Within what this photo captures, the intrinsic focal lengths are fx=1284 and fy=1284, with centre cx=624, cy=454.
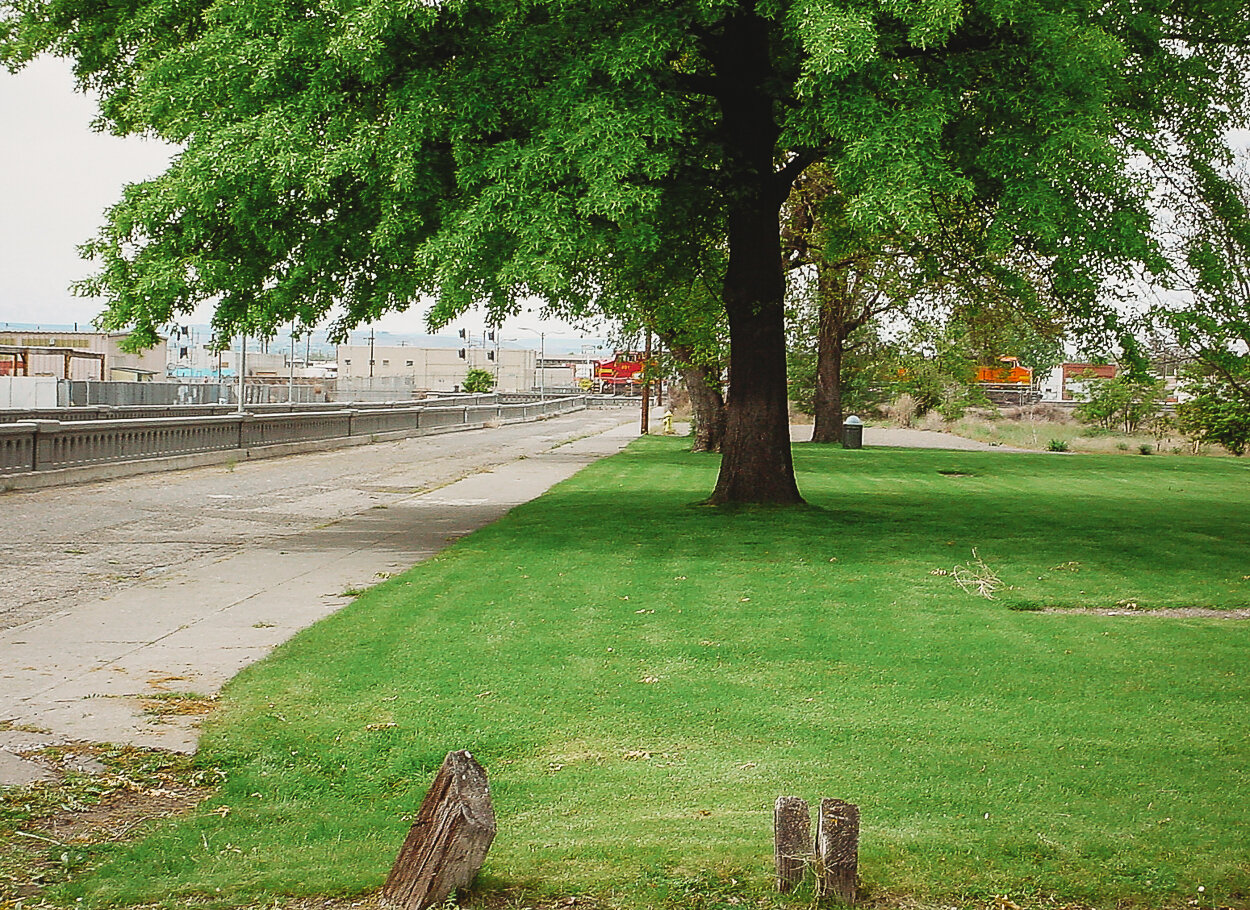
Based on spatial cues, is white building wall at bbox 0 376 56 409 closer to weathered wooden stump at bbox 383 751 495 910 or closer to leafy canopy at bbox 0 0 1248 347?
leafy canopy at bbox 0 0 1248 347

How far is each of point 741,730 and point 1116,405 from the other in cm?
5067

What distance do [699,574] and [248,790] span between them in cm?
714

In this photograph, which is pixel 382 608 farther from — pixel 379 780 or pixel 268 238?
pixel 268 238

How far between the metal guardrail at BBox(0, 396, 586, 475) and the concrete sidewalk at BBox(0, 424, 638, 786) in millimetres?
8251

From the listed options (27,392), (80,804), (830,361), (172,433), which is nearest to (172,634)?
(80,804)

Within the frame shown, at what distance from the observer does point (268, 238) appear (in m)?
15.3

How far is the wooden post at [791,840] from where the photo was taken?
4.67 m

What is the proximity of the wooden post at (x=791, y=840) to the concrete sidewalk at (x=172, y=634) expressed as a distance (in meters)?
3.47

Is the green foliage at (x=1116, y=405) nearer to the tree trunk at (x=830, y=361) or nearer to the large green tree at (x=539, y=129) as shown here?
the tree trunk at (x=830, y=361)

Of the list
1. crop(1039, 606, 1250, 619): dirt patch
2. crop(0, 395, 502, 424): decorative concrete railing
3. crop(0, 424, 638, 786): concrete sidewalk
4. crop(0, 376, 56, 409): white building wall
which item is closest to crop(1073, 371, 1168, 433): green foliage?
crop(0, 395, 502, 424): decorative concrete railing

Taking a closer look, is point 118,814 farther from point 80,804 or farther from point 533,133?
point 533,133

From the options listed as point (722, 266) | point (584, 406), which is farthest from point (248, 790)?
→ point (584, 406)

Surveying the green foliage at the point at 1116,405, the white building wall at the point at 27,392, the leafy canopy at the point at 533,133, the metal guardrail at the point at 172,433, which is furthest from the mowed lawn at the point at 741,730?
the green foliage at the point at 1116,405

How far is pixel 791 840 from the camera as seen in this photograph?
4.68 metres
